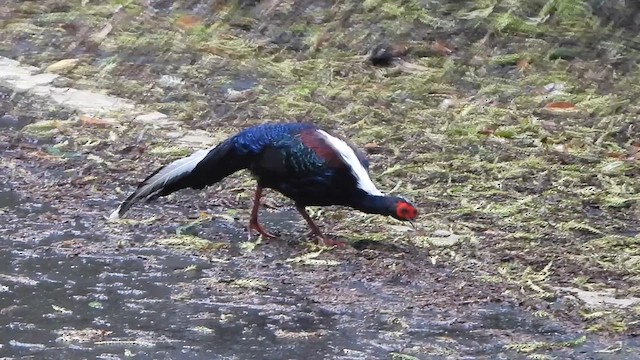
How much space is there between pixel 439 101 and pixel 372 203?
10.2ft

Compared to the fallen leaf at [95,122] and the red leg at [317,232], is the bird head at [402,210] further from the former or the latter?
the fallen leaf at [95,122]

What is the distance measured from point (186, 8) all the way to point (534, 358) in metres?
6.97

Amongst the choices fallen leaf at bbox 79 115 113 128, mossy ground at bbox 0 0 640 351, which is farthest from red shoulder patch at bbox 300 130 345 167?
fallen leaf at bbox 79 115 113 128

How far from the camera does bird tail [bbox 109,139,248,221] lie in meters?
5.55

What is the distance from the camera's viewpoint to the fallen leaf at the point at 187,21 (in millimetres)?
10117

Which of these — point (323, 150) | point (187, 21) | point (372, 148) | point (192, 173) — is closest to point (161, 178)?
point (192, 173)

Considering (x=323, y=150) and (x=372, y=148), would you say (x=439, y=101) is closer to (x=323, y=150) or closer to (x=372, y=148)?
(x=372, y=148)

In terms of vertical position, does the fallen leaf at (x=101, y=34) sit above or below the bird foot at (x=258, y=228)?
below

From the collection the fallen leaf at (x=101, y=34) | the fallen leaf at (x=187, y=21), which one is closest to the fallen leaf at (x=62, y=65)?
the fallen leaf at (x=101, y=34)

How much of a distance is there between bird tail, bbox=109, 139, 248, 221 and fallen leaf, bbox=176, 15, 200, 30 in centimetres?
451

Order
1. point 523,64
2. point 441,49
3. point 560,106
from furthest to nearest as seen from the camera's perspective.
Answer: point 441,49, point 523,64, point 560,106

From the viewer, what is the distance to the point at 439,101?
829 cm

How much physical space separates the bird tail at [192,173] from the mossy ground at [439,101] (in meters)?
0.46

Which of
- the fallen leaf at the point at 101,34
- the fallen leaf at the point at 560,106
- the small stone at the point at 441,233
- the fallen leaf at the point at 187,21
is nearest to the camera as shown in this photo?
the small stone at the point at 441,233
